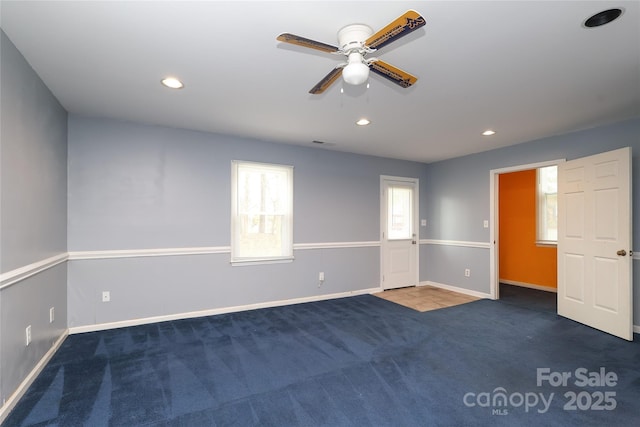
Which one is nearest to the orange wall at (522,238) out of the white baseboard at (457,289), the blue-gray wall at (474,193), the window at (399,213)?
the blue-gray wall at (474,193)

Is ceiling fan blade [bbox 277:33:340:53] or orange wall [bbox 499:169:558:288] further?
orange wall [bbox 499:169:558:288]

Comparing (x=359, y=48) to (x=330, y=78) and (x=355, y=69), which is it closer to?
(x=355, y=69)

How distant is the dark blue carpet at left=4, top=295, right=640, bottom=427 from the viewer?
2.03 m

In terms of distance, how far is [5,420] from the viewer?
6.44 ft

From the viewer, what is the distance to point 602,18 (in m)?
1.84

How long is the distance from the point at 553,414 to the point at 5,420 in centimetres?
352

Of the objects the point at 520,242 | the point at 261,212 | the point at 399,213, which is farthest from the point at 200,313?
the point at 520,242

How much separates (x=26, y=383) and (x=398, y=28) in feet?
11.2

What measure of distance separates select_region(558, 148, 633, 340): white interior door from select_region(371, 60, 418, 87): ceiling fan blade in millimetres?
2975

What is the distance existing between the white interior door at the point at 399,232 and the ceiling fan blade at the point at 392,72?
363cm

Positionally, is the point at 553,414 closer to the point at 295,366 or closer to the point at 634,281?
the point at 295,366

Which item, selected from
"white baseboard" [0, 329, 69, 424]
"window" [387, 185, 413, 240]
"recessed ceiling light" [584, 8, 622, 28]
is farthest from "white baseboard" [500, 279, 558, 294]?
"white baseboard" [0, 329, 69, 424]

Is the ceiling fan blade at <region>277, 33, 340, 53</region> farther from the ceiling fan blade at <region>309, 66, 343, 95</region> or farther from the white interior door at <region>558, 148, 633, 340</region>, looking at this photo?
the white interior door at <region>558, 148, 633, 340</region>

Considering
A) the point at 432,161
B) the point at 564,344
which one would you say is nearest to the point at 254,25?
the point at 564,344
